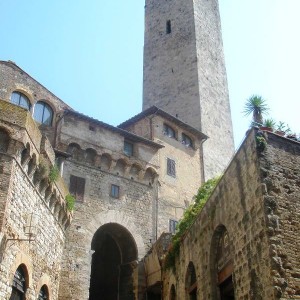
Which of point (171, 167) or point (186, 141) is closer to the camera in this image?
point (171, 167)

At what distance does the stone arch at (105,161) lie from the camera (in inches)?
845

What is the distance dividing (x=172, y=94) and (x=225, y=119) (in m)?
4.22

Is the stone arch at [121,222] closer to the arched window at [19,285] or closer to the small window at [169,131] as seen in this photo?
the small window at [169,131]

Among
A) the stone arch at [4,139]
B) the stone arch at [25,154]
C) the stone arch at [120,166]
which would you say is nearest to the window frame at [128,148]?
the stone arch at [120,166]

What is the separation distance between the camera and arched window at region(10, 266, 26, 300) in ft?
38.8

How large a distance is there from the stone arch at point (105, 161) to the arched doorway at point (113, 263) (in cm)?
284

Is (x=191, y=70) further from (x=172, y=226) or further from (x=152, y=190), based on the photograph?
(x=172, y=226)

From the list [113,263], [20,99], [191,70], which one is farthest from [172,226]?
[191,70]

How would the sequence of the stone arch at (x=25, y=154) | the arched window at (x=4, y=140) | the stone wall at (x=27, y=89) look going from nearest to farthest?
the arched window at (x=4, y=140)
the stone arch at (x=25, y=154)
the stone wall at (x=27, y=89)

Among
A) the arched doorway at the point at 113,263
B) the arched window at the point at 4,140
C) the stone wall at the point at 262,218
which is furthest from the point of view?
the arched doorway at the point at 113,263

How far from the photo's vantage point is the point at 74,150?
20.8m

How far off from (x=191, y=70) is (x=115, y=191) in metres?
13.0

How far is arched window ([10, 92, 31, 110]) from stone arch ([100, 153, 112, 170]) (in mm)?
4350

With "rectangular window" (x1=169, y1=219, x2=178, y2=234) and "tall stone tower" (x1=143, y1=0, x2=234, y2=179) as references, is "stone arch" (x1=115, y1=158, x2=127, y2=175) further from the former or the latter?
"tall stone tower" (x1=143, y1=0, x2=234, y2=179)
